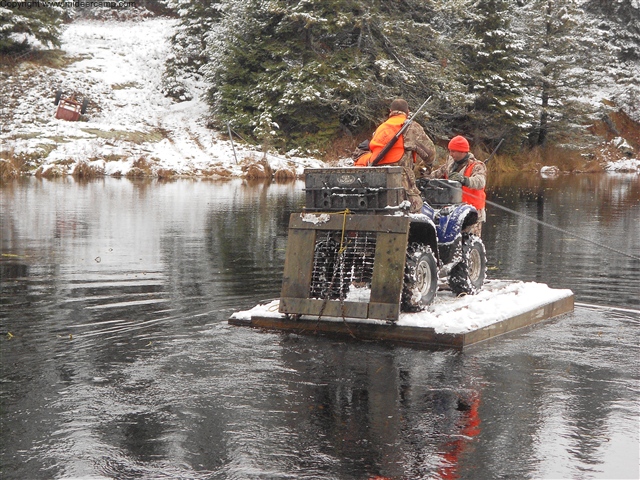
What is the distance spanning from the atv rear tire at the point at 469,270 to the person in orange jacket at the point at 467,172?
36 centimetres

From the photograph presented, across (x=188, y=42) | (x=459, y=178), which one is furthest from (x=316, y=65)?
(x=459, y=178)

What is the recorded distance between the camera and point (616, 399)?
23.7 ft

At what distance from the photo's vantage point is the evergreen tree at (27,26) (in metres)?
46.0

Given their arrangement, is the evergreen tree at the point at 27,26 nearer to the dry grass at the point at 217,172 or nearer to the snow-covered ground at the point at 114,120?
the snow-covered ground at the point at 114,120

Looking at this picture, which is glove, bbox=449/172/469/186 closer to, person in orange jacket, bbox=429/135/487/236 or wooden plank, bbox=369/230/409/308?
person in orange jacket, bbox=429/135/487/236

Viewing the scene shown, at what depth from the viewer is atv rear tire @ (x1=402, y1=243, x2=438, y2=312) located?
31.4 ft

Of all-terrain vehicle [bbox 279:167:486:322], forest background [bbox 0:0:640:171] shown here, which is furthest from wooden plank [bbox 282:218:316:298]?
forest background [bbox 0:0:640:171]

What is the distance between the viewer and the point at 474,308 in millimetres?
9781

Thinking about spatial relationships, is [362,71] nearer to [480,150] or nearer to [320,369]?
[480,150]

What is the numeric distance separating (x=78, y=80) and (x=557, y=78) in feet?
85.8

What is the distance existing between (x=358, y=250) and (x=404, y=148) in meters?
1.25

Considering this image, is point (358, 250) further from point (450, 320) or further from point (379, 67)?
point (379, 67)

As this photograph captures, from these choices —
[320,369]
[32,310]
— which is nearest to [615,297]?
[320,369]

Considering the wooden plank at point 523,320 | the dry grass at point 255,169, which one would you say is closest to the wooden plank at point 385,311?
the wooden plank at point 523,320
